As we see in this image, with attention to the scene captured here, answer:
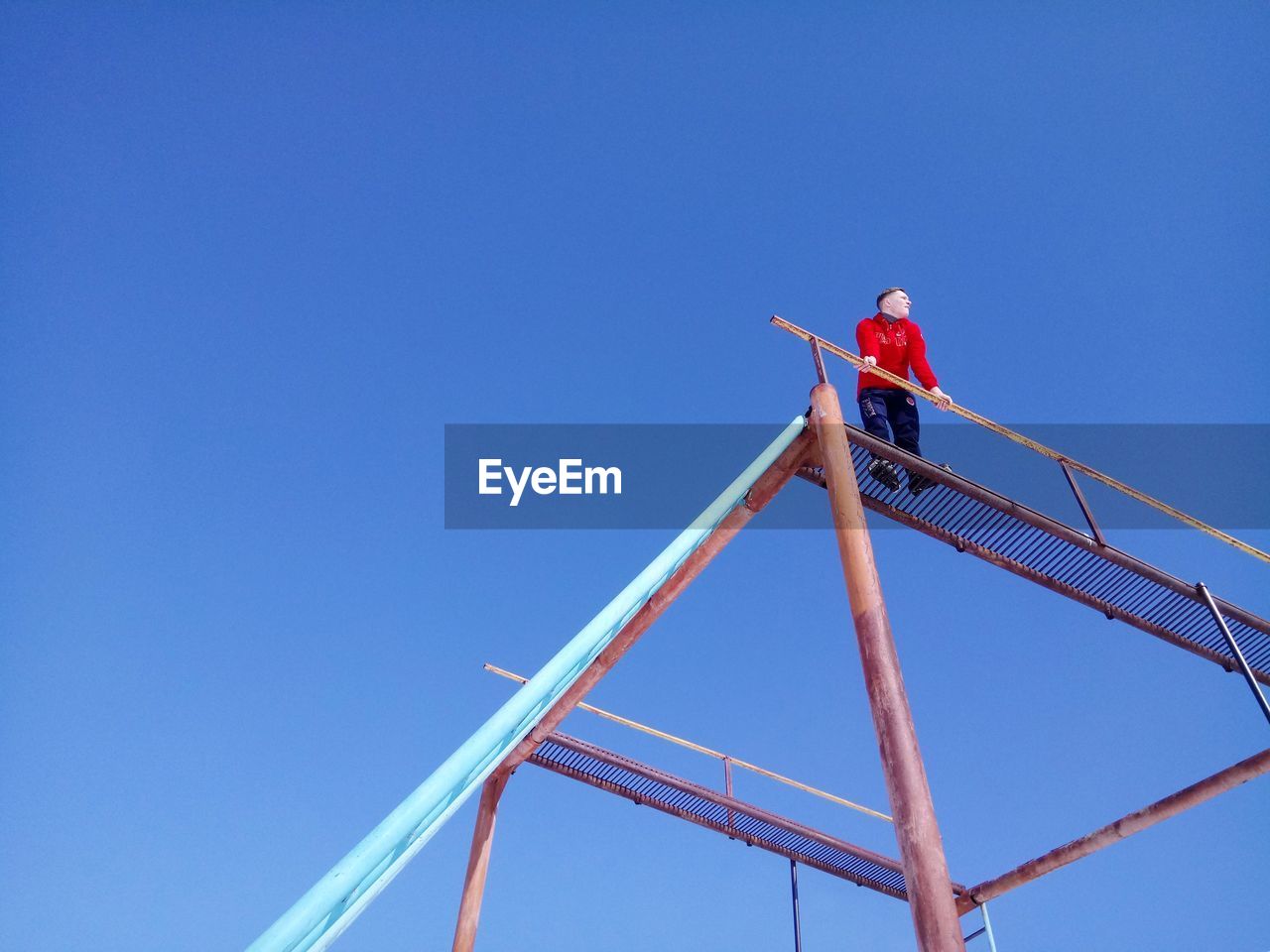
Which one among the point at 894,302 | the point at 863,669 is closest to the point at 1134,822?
the point at 863,669

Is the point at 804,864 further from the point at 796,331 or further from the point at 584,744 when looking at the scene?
the point at 796,331

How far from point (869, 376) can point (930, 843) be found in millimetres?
4157

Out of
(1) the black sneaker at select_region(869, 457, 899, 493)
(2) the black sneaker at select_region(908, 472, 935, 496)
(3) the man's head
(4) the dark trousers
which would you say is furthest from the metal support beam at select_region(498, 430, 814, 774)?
(3) the man's head

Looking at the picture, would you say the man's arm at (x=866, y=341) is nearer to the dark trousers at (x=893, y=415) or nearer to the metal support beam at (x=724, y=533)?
the dark trousers at (x=893, y=415)

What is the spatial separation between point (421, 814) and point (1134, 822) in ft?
19.1

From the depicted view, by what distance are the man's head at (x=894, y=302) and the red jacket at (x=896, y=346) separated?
0.49ft

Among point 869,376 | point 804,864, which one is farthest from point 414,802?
point 804,864

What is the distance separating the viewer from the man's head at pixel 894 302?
24.7 ft

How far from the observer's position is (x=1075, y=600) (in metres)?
6.38

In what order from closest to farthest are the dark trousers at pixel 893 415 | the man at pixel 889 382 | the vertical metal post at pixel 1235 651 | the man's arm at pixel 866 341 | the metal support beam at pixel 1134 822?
the metal support beam at pixel 1134 822 < the vertical metal post at pixel 1235 651 < the man at pixel 889 382 < the dark trousers at pixel 893 415 < the man's arm at pixel 866 341

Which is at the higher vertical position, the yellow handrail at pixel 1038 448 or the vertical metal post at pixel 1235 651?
the yellow handrail at pixel 1038 448

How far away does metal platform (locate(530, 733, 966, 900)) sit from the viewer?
8406mm

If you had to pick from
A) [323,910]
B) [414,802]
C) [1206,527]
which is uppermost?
[1206,527]

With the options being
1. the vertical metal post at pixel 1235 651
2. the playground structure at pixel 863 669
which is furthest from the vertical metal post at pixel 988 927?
the vertical metal post at pixel 1235 651
